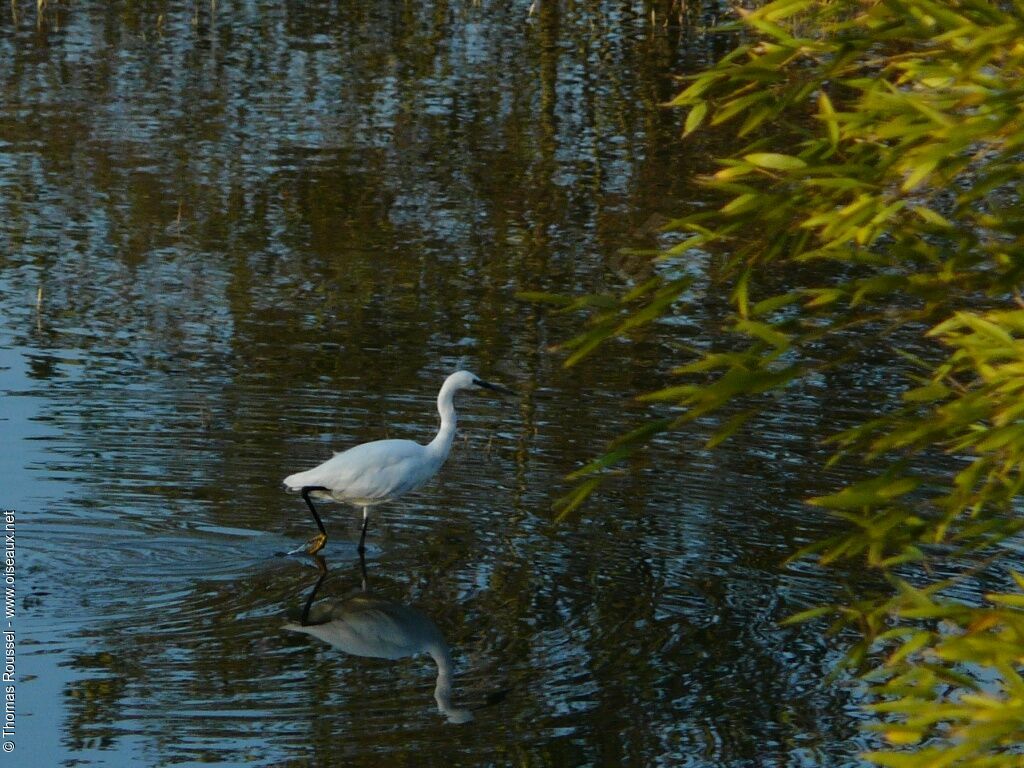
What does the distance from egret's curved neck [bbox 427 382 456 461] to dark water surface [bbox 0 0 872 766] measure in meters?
0.37

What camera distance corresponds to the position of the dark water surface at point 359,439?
6.09 metres

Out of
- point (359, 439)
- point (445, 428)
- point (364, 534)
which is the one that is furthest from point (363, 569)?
point (359, 439)

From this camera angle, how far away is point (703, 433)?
9258 mm

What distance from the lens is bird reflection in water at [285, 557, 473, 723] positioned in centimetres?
670

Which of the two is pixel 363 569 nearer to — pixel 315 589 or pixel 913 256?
pixel 315 589

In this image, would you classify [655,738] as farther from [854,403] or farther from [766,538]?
[854,403]

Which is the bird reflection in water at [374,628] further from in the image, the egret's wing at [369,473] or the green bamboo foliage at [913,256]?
the green bamboo foliage at [913,256]

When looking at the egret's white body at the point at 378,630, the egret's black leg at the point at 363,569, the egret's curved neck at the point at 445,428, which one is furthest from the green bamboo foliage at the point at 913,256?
the egret's curved neck at the point at 445,428

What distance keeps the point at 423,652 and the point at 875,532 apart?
10.9 ft

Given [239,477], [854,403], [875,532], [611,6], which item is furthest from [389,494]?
[611,6]

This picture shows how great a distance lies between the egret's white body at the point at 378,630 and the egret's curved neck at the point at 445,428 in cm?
104

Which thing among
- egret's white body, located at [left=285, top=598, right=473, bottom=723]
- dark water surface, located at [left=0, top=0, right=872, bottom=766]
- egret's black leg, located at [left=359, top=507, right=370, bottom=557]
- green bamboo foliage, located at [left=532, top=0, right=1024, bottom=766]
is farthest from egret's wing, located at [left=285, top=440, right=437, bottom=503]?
green bamboo foliage, located at [left=532, top=0, right=1024, bottom=766]

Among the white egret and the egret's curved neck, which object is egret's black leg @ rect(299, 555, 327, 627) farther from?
the egret's curved neck

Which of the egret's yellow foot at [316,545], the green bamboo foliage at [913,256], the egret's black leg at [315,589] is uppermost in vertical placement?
the green bamboo foliage at [913,256]
